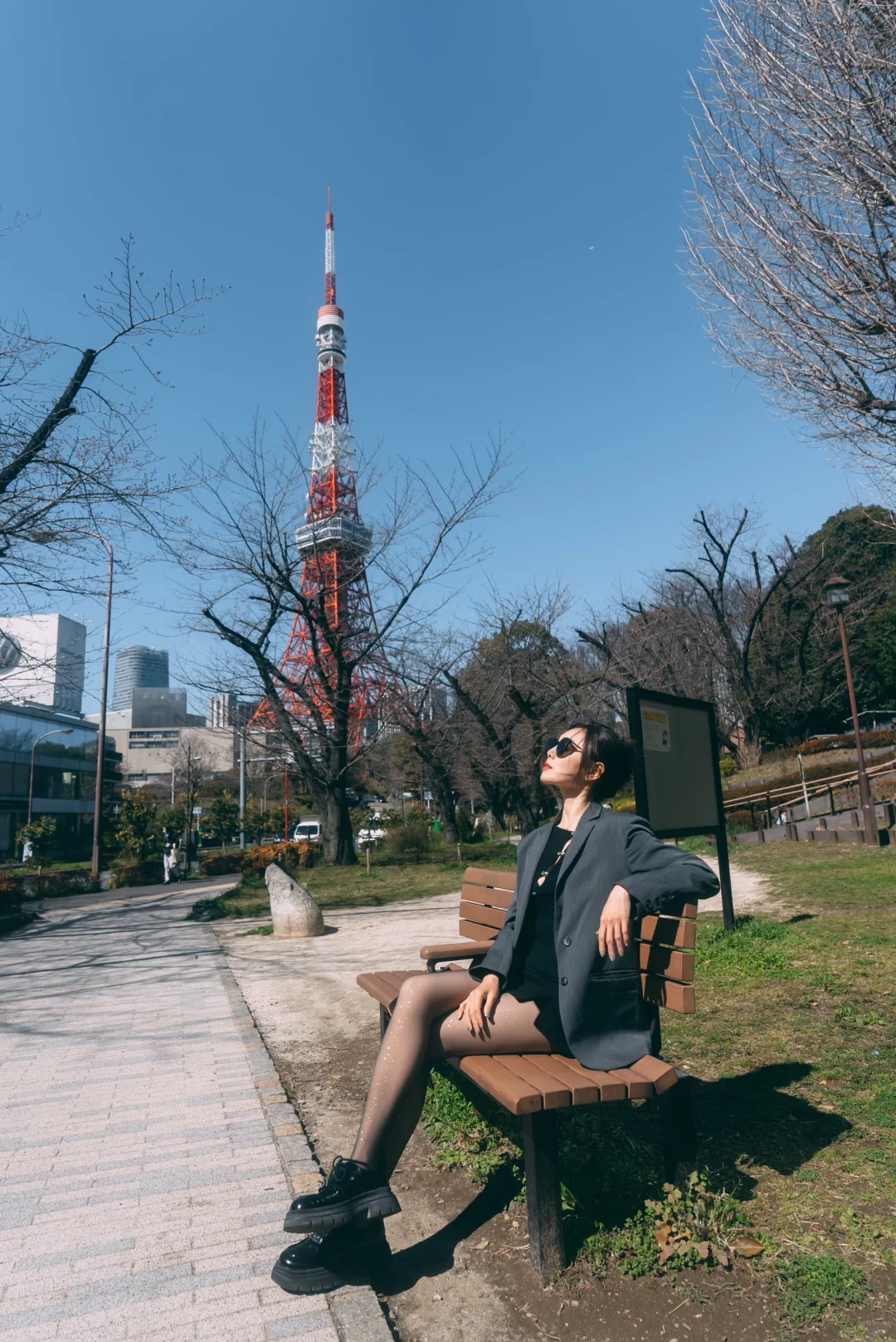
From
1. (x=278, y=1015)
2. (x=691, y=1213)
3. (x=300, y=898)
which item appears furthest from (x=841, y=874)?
(x=691, y=1213)

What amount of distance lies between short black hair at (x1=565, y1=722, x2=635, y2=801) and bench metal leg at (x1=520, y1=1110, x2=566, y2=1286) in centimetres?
104

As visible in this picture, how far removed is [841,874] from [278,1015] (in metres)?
7.19

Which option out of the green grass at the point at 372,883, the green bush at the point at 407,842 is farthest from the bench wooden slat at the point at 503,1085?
the green bush at the point at 407,842

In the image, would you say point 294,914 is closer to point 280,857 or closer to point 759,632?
point 280,857

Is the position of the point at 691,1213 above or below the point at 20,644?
below

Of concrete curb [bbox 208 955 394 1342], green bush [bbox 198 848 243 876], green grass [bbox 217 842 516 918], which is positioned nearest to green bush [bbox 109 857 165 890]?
green bush [bbox 198 848 243 876]

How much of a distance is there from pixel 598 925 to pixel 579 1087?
17.6 inches

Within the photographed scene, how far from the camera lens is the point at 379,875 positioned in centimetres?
1639

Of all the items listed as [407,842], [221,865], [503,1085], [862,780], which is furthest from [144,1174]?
[221,865]

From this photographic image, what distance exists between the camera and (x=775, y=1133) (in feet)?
10.0

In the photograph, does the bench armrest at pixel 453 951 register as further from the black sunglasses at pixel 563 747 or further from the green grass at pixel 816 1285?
the green grass at pixel 816 1285

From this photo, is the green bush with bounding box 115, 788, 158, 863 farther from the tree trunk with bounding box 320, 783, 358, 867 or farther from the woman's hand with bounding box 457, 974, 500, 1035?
the woman's hand with bounding box 457, 974, 500, 1035

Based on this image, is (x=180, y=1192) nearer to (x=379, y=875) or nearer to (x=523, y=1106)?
(x=523, y=1106)

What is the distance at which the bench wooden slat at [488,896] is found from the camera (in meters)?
3.70
